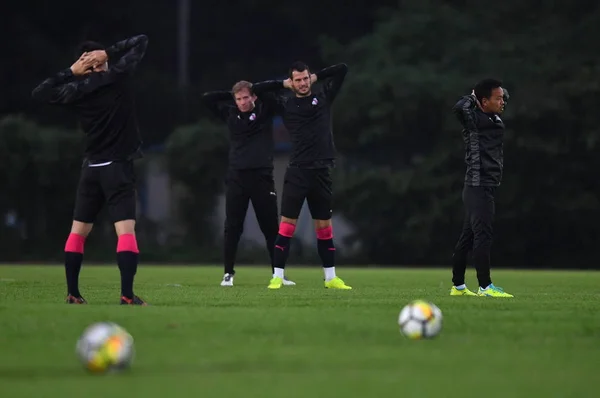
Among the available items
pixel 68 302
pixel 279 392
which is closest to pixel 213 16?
pixel 68 302

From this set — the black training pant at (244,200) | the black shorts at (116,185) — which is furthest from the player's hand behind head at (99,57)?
the black training pant at (244,200)

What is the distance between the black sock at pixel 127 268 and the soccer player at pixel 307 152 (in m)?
3.66

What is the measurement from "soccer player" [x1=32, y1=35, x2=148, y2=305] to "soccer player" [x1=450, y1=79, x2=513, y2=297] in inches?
137

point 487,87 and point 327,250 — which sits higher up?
point 487,87

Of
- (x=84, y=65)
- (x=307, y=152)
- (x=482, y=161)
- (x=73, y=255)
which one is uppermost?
(x=84, y=65)

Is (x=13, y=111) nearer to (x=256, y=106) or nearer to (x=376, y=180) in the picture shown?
(x=376, y=180)

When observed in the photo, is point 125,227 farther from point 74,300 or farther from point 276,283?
point 276,283

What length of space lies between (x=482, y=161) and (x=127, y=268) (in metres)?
3.94

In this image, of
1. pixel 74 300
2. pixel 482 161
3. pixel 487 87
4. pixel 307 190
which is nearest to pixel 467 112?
pixel 487 87

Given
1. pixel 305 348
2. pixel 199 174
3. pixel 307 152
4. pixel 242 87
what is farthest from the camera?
pixel 199 174

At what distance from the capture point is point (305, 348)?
8.21 meters

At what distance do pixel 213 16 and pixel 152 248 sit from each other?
60.1 feet

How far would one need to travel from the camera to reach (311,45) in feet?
160

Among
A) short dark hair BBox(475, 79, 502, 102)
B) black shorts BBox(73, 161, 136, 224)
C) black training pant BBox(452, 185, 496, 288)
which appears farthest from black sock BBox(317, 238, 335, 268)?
black shorts BBox(73, 161, 136, 224)
